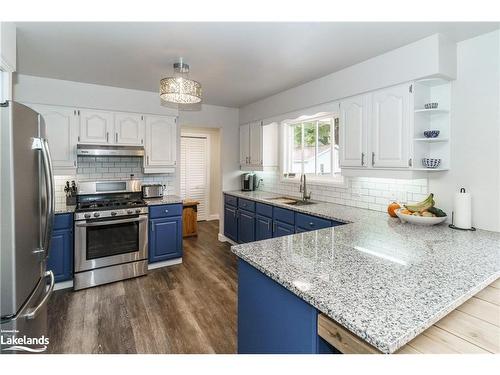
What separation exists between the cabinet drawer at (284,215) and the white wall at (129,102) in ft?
5.55

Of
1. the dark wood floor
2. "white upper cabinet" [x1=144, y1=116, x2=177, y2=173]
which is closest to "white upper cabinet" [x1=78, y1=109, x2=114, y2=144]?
"white upper cabinet" [x1=144, y1=116, x2=177, y2=173]

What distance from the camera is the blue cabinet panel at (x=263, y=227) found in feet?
11.6

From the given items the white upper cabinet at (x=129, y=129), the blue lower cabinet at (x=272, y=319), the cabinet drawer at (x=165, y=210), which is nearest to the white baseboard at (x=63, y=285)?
the cabinet drawer at (x=165, y=210)

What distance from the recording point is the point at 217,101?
4.39 m

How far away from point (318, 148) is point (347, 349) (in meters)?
3.14

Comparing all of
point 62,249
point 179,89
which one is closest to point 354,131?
point 179,89

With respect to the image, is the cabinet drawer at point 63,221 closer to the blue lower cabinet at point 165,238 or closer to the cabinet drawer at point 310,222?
the blue lower cabinet at point 165,238

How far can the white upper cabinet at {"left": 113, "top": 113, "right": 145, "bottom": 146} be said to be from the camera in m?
3.61

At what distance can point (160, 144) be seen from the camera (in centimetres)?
394

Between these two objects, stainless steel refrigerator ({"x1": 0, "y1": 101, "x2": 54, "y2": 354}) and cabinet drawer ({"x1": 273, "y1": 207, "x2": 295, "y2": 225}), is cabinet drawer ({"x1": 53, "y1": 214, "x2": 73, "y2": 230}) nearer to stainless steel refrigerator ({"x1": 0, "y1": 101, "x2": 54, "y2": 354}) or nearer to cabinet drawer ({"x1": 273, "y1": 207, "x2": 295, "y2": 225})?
stainless steel refrigerator ({"x1": 0, "y1": 101, "x2": 54, "y2": 354})

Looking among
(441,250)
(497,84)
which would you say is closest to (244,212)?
(441,250)

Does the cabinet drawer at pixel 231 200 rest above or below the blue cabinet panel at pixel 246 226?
above

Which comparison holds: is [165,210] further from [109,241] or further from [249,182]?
[249,182]

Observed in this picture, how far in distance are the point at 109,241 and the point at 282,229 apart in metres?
2.07
